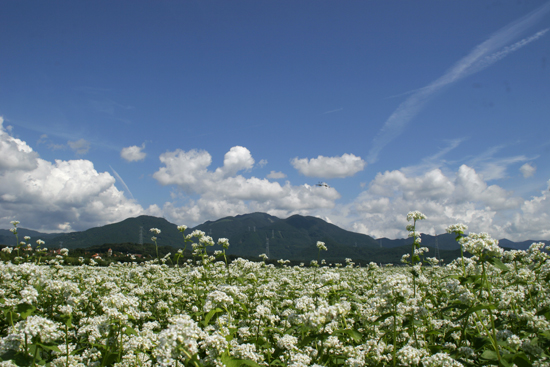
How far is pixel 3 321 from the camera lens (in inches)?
338

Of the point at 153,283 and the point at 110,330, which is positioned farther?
the point at 153,283

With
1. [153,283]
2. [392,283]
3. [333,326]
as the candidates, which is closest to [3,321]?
[153,283]

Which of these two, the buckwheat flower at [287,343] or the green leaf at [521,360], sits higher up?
the green leaf at [521,360]

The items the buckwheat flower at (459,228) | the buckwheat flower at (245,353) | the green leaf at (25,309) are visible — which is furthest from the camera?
the buckwheat flower at (459,228)

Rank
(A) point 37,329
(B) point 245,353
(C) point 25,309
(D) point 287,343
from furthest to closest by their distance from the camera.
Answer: (D) point 287,343 → (C) point 25,309 → (B) point 245,353 → (A) point 37,329

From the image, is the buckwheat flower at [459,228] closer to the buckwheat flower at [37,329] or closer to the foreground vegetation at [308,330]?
the foreground vegetation at [308,330]

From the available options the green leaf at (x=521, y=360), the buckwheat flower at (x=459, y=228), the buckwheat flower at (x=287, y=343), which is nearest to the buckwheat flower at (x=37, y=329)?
the buckwheat flower at (x=287, y=343)

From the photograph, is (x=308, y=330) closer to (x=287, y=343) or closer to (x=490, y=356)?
(x=287, y=343)

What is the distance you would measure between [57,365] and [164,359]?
150 inches

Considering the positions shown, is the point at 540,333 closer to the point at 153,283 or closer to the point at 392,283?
the point at 392,283

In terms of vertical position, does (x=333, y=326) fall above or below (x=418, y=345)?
above

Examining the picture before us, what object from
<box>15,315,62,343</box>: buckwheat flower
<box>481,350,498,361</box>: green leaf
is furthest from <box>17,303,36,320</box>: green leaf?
<box>481,350,498,361</box>: green leaf

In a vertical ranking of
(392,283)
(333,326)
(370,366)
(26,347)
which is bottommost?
(370,366)

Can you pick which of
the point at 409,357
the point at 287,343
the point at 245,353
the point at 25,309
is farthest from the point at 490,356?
the point at 25,309
